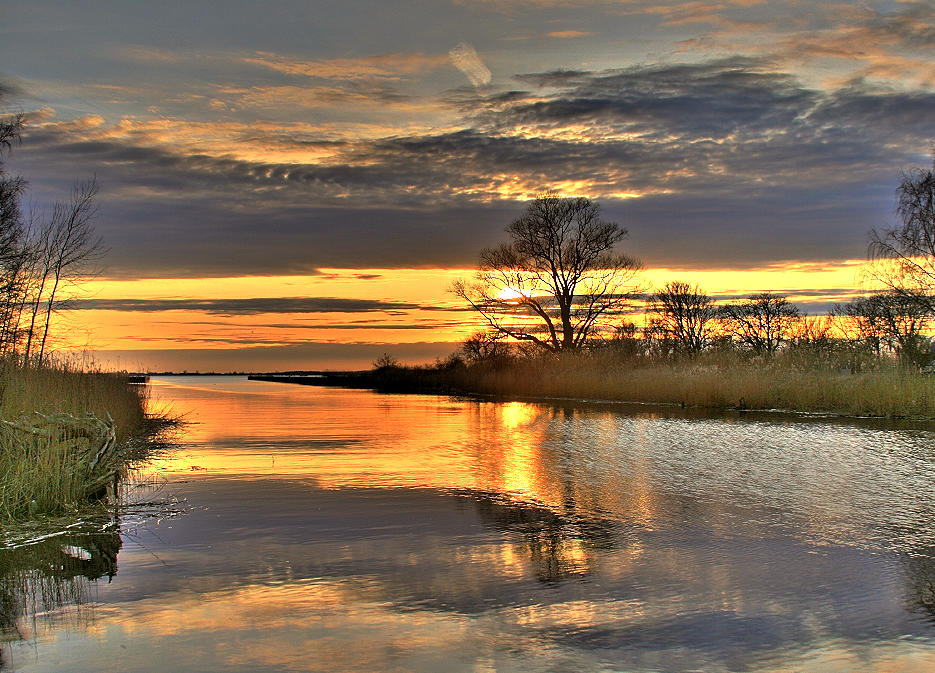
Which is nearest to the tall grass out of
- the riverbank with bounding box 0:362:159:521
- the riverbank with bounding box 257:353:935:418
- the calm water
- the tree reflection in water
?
the riverbank with bounding box 257:353:935:418

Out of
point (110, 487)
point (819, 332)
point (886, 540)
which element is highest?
point (819, 332)

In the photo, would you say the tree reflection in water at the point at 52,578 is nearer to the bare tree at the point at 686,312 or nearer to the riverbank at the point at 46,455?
the riverbank at the point at 46,455

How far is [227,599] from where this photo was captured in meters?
5.98

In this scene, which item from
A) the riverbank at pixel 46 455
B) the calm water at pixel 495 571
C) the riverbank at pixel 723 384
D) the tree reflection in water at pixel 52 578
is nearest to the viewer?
the calm water at pixel 495 571

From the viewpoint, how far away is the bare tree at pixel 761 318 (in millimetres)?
61531

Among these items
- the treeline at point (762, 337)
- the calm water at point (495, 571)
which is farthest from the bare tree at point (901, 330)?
the calm water at point (495, 571)

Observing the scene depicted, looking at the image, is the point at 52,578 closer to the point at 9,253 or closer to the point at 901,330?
the point at 9,253

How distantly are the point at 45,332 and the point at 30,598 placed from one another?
54.8 ft

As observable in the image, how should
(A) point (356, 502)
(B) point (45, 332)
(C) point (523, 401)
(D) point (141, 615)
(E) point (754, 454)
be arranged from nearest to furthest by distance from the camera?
(D) point (141, 615) < (A) point (356, 502) < (E) point (754, 454) < (B) point (45, 332) < (C) point (523, 401)

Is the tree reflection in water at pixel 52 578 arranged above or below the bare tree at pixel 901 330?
below

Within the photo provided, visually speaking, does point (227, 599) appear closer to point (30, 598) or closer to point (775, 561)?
point (30, 598)

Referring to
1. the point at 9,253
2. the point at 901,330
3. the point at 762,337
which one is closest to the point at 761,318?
the point at 762,337

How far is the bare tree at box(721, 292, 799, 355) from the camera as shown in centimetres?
6153

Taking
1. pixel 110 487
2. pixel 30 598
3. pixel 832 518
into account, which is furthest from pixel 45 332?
pixel 832 518
